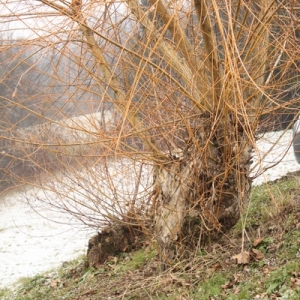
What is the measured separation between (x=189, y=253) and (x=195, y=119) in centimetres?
164

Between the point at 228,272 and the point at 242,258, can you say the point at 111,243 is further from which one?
the point at 242,258

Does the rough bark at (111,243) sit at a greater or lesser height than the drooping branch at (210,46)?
lesser

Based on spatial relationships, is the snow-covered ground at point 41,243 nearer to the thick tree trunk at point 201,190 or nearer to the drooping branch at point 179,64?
the thick tree trunk at point 201,190

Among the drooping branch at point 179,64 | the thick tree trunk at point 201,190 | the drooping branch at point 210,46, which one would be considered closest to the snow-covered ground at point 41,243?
the thick tree trunk at point 201,190

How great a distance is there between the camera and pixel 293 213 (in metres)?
5.64

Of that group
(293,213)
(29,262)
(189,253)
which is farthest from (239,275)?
(29,262)

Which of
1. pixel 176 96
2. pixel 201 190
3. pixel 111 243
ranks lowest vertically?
pixel 111 243

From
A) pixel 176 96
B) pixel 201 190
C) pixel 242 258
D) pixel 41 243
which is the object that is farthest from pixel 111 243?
pixel 41 243

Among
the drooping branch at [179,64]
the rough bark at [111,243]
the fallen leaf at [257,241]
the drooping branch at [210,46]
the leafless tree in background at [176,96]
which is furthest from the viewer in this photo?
the rough bark at [111,243]

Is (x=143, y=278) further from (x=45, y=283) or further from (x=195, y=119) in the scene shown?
(x=45, y=283)

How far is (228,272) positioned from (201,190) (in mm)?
923

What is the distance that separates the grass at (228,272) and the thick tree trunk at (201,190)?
0.68 feet

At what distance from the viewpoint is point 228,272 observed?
4.90 metres

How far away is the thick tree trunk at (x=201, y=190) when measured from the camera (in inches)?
190
